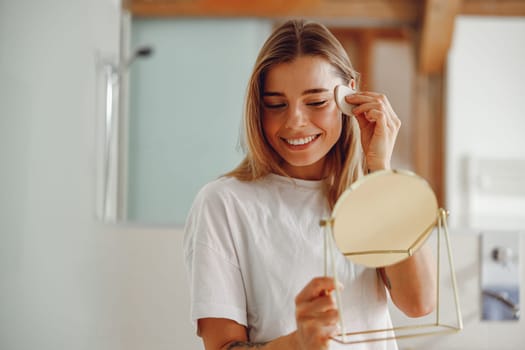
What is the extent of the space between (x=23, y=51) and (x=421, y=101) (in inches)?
81.2

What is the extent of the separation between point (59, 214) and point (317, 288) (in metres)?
1.06

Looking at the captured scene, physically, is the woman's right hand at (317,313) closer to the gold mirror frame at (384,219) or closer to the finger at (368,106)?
the gold mirror frame at (384,219)

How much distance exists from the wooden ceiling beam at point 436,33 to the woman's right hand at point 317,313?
2273 millimetres


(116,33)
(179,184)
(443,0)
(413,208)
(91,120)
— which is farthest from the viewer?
(443,0)

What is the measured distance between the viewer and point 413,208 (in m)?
0.56

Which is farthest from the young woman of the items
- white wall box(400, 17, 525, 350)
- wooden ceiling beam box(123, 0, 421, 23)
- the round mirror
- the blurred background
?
white wall box(400, 17, 525, 350)

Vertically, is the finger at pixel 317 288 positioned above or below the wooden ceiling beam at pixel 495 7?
below

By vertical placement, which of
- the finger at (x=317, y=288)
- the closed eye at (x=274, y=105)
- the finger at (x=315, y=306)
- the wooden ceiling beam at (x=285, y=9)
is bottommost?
the finger at (x=315, y=306)

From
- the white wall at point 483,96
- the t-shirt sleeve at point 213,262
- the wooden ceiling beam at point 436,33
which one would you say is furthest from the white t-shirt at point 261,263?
the white wall at point 483,96

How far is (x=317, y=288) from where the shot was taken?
1.75ft

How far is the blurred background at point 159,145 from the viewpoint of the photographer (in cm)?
117

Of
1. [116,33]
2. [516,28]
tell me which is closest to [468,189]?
[516,28]

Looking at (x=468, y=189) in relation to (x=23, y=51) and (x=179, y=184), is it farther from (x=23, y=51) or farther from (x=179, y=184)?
(x=23, y=51)

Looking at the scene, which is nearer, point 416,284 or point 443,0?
point 416,284
